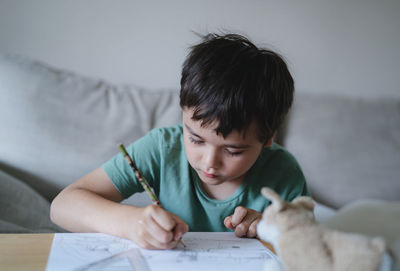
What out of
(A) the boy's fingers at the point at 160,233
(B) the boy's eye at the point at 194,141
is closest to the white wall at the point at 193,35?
(B) the boy's eye at the point at 194,141

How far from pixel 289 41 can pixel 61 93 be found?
0.89 meters

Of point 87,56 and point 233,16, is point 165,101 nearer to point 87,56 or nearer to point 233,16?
point 87,56

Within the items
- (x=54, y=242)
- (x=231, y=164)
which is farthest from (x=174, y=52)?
(x=54, y=242)

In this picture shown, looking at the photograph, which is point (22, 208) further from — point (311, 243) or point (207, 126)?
point (311, 243)

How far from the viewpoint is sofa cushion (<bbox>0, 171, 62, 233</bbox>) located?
2.53ft

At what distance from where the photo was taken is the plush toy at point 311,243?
252 mm

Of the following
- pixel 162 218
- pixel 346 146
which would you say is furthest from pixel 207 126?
pixel 346 146

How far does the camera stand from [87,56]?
4.06ft

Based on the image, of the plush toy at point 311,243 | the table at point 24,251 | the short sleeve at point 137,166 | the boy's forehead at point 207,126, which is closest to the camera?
the plush toy at point 311,243

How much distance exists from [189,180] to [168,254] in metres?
0.26

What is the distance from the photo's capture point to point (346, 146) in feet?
3.86

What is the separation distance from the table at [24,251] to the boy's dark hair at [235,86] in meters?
0.21

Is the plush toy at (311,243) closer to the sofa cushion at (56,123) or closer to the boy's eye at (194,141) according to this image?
the boy's eye at (194,141)

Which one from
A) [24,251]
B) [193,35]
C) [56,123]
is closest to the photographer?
[24,251]
